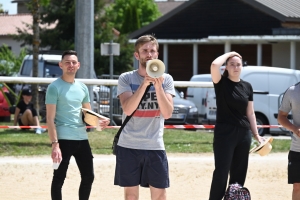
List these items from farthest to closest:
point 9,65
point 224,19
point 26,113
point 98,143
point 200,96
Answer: point 9,65 < point 224,19 < point 200,96 < point 26,113 < point 98,143

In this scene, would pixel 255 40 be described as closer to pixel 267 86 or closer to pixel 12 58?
pixel 267 86

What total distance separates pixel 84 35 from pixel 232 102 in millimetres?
10160

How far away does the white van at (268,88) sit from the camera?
1922 cm

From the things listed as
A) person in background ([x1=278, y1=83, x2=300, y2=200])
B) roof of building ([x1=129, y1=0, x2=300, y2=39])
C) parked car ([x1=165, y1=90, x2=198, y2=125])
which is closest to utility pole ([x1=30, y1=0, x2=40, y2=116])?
parked car ([x1=165, y1=90, x2=198, y2=125])

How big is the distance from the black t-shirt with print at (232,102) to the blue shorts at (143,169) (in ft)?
4.53

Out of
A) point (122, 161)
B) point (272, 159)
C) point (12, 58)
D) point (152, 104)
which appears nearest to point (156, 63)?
point (152, 104)

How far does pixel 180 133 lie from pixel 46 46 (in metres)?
27.5

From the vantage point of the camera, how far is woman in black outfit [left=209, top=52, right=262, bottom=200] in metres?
7.40

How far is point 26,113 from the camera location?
17062 millimetres

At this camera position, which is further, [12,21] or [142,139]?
[12,21]

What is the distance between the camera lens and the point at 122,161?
20.7ft

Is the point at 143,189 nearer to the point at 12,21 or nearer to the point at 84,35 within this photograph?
the point at 84,35

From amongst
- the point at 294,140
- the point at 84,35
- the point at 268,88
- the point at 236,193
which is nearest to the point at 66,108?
the point at 236,193

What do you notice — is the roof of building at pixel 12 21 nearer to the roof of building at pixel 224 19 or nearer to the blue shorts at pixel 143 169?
the roof of building at pixel 224 19
